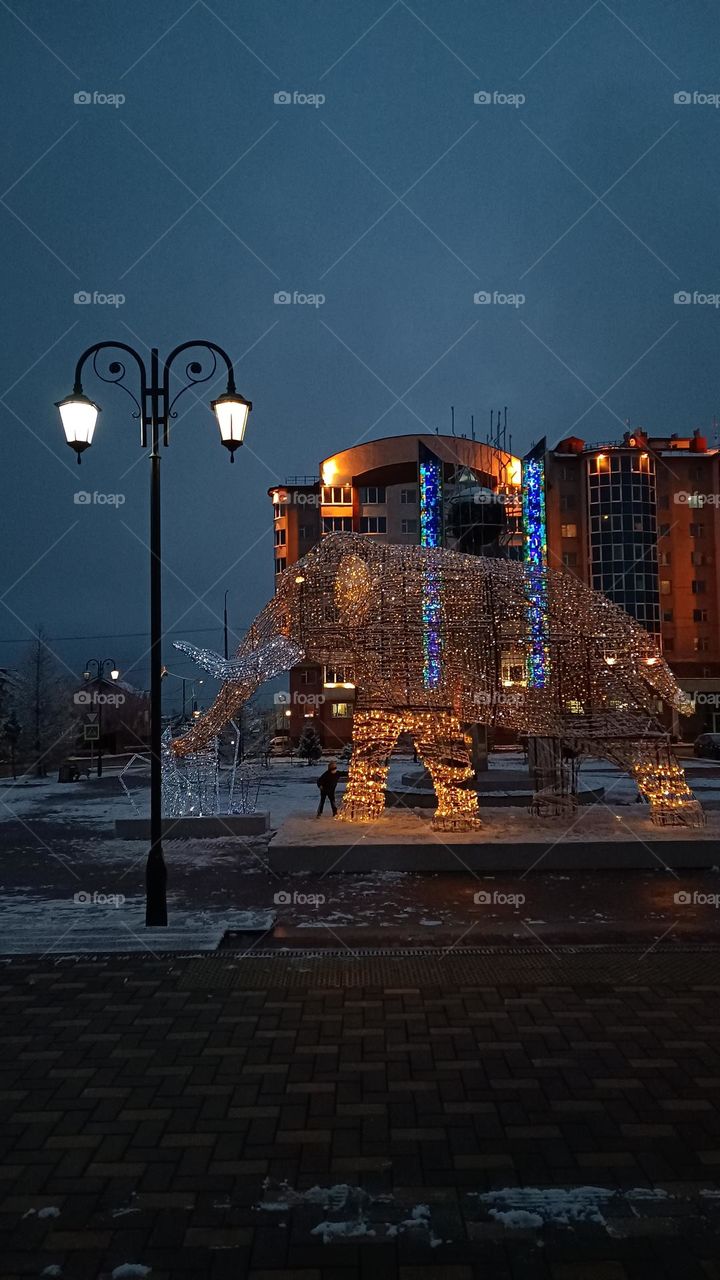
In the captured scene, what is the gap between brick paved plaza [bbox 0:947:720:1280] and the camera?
344 cm

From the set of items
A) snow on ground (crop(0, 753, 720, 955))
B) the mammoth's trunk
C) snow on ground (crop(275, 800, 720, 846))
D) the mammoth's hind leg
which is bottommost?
snow on ground (crop(0, 753, 720, 955))

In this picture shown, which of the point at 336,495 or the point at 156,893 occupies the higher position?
the point at 336,495

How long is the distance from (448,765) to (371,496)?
129ft

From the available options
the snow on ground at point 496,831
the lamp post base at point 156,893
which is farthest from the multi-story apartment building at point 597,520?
the lamp post base at point 156,893

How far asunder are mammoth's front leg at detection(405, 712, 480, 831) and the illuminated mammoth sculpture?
0.02 m

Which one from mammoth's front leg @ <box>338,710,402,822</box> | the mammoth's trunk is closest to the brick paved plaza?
mammoth's front leg @ <box>338,710,402,822</box>

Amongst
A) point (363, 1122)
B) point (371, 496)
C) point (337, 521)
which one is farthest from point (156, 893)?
point (371, 496)

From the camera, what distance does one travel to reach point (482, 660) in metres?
11.7

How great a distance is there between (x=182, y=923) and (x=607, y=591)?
40292 millimetres

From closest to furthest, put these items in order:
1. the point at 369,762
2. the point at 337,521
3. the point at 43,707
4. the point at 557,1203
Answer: the point at 557,1203, the point at 369,762, the point at 43,707, the point at 337,521

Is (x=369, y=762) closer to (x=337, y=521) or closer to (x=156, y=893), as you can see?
(x=156, y=893)

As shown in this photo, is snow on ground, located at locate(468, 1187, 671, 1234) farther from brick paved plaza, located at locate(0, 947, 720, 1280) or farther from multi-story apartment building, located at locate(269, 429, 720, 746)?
multi-story apartment building, located at locate(269, 429, 720, 746)

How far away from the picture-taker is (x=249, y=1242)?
3475mm

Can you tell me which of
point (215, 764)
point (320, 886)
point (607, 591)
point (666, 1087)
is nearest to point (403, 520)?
point (607, 591)
